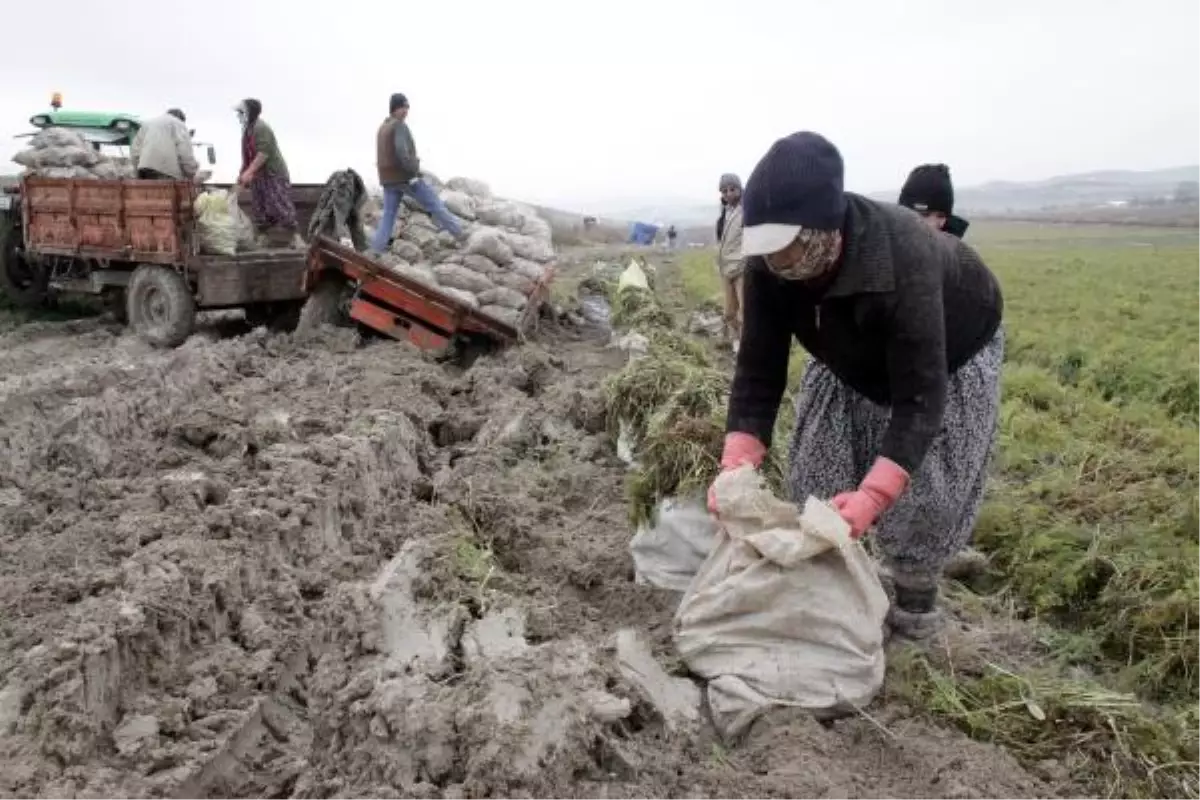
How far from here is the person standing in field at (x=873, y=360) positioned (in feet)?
7.41

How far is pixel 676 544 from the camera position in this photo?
3.33 meters

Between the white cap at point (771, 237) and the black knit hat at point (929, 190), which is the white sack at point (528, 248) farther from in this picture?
the white cap at point (771, 237)

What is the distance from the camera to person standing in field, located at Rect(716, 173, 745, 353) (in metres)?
7.81

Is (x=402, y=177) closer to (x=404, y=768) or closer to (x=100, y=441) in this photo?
(x=100, y=441)

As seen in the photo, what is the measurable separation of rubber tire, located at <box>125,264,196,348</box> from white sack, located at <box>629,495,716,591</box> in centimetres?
552

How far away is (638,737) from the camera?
8.29 ft

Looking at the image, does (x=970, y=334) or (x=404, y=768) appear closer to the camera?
(x=404, y=768)

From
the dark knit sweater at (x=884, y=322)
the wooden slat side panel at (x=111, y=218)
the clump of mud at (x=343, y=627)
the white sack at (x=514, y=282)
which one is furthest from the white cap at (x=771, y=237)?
the wooden slat side panel at (x=111, y=218)

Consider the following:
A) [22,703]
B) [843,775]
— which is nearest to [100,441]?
[22,703]

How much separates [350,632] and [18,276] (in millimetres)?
8508

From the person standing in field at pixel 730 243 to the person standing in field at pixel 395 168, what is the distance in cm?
247

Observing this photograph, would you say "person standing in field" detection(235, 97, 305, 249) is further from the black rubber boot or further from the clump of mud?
the black rubber boot

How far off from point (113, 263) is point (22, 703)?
6.63 m

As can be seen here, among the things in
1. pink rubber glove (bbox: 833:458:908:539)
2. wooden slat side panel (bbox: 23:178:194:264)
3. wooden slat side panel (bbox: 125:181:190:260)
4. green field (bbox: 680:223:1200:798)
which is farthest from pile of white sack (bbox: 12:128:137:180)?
pink rubber glove (bbox: 833:458:908:539)
